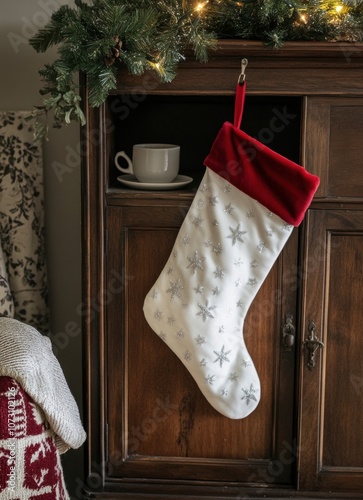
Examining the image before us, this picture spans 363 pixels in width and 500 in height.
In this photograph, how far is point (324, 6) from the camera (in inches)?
70.8

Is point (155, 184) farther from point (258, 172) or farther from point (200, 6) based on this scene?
point (200, 6)

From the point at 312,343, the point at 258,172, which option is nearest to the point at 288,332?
the point at 312,343

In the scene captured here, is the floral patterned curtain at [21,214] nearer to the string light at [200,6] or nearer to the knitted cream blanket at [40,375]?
the knitted cream blanket at [40,375]

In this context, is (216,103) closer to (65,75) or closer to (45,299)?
(65,75)

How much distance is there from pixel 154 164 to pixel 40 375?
615mm

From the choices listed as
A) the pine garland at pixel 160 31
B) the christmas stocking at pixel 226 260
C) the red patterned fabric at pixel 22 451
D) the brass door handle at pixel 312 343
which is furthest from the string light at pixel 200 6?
the red patterned fabric at pixel 22 451

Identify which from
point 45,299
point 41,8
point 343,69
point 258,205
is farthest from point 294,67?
point 45,299

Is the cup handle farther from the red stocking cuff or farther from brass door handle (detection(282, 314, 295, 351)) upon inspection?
brass door handle (detection(282, 314, 295, 351))

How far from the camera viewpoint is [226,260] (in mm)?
1847

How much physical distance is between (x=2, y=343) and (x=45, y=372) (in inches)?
4.8

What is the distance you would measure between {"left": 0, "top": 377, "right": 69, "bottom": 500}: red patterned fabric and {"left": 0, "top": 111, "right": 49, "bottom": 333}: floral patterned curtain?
60 centimetres

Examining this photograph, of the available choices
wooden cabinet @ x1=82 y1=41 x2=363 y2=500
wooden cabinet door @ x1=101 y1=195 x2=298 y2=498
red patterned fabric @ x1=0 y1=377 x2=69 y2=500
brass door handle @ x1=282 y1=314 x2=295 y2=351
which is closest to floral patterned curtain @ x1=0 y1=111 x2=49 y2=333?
wooden cabinet @ x1=82 y1=41 x2=363 y2=500

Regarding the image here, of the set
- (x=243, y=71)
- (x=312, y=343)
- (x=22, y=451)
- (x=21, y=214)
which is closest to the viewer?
(x=22, y=451)

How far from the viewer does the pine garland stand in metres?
1.72
